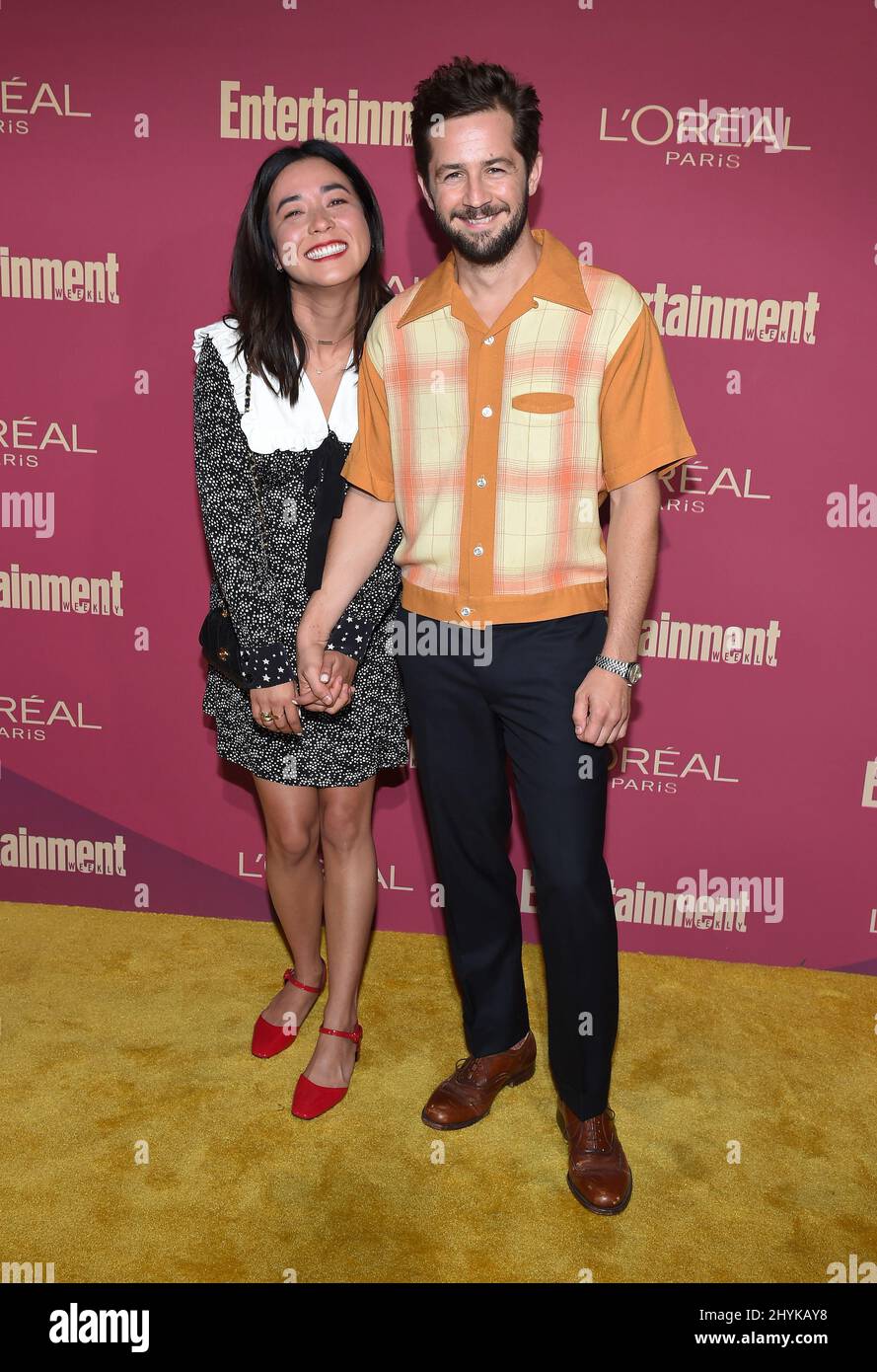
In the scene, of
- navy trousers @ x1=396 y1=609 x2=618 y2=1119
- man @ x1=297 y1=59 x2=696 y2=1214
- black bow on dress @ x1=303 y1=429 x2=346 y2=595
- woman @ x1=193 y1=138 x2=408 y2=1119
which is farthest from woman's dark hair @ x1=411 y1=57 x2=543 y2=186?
navy trousers @ x1=396 y1=609 x2=618 y2=1119

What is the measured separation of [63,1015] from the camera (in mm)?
2705

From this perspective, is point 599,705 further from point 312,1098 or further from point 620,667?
point 312,1098

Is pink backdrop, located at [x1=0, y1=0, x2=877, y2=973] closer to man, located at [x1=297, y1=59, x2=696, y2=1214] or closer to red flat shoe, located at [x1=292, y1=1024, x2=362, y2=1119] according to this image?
man, located at [x1=297, y1=59, x2=696, y2=1214]

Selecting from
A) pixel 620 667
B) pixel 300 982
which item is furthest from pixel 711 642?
pixel 300 982

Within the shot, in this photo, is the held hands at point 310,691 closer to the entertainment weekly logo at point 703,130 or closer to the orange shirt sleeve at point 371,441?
the orange shirt sleeve at point 371,441

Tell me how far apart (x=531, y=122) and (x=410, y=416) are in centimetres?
53

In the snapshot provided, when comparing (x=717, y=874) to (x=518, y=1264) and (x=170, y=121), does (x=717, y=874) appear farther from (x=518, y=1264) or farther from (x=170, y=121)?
(x=170, y=121)

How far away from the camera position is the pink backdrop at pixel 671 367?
2447 millimetres

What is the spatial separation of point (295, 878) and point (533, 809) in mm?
666

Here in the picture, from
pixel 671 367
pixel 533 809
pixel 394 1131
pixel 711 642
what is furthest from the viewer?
pixel 711 642

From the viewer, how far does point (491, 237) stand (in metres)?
1.91

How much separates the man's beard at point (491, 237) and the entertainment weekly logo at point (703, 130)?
0.69 metres

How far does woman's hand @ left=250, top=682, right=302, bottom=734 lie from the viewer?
224 centimetres

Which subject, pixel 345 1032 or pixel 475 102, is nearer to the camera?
pixel 475 102
